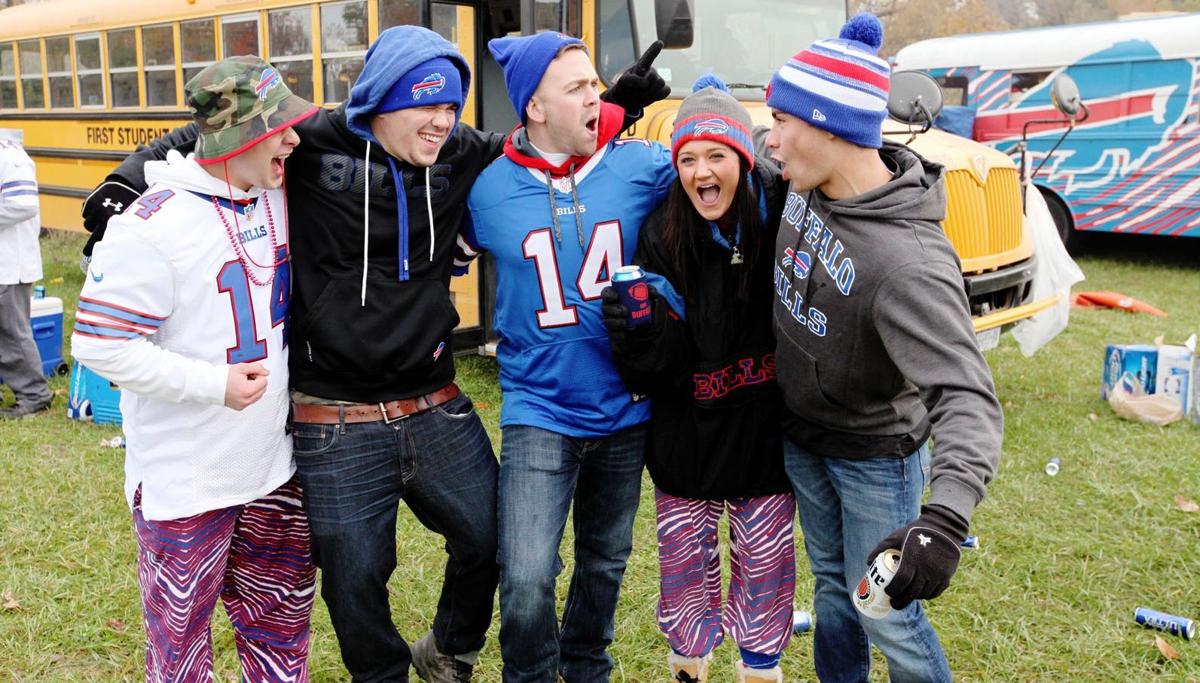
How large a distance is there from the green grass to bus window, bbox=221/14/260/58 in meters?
3.11

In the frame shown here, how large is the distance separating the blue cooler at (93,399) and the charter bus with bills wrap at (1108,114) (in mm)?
9493

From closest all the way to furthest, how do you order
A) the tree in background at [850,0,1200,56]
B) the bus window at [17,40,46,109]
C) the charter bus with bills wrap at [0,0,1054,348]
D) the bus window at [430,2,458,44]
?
1. the charter bus with bills wrap at [0,0,1054,348]
2. the bus window at [430,2,458,44]
3. the bus window at [17,40,46,109]
4. the tree in background at [850,0,1200,56]

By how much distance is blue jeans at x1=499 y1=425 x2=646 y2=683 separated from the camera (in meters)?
2.63

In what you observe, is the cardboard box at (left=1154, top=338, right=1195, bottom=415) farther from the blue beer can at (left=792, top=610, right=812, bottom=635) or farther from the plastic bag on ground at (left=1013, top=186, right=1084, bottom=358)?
the blue beer can at (left=792, top=610, right=812, bottom=635)

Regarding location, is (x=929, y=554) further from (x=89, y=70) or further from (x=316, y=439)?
(x=89, y=70)

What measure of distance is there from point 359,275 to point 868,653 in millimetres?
1630

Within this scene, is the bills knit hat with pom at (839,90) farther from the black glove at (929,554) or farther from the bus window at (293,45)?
the bus window at (293,45)

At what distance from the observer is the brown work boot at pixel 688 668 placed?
290cm

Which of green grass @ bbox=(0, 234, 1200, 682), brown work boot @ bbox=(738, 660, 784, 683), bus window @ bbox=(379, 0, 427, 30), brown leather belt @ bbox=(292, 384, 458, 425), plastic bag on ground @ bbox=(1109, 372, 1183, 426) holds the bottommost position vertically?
green grass @ bbox=(0, 234, 1200, 682)

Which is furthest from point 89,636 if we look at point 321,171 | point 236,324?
point 321,171

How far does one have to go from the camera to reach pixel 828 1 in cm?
656

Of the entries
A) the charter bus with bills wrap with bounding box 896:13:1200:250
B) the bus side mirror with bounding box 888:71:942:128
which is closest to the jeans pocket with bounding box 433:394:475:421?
the bus side mirror with bounding box 888:71:942:128

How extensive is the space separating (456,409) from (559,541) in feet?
1.45

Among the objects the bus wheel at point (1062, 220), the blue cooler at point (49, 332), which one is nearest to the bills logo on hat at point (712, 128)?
the blue cooler at point (49, 332)
